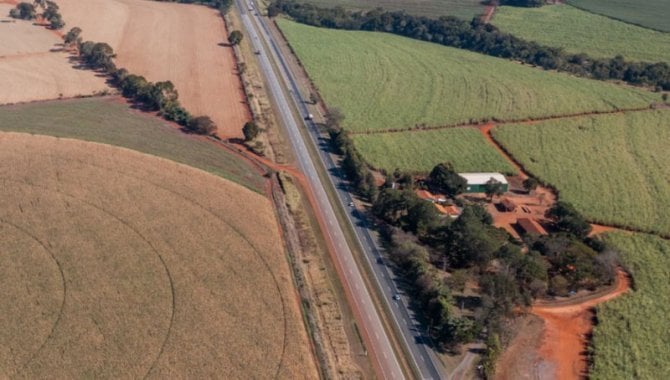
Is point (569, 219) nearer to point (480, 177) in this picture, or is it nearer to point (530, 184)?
point (530, 184)

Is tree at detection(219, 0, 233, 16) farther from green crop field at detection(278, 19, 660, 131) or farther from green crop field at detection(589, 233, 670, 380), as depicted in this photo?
green crop field at detection(589, 233, 670, 380)

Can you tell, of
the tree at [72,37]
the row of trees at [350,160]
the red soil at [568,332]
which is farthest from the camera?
the tree at [72,37]

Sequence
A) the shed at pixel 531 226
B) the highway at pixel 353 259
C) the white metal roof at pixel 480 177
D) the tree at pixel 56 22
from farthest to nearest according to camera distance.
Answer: the tree at pixel 56 22 → the white metal roof at pixel 480 177 → the shed at pixel 531 226 → the highway at pixel 353 259

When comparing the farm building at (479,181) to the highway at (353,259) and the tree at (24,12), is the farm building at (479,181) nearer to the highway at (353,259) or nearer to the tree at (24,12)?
the highway at (353,259)

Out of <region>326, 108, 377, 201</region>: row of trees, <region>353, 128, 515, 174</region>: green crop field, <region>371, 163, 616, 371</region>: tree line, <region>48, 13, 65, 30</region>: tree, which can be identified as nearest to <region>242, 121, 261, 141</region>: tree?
<region>326, 108, 377, 201</region>: row of trees

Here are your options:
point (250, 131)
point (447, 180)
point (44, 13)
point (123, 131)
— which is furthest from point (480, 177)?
point (44, 13)

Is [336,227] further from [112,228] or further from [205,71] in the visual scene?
[205,71]

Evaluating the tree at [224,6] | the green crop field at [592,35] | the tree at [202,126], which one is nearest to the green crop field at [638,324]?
the tree at [202,126]
